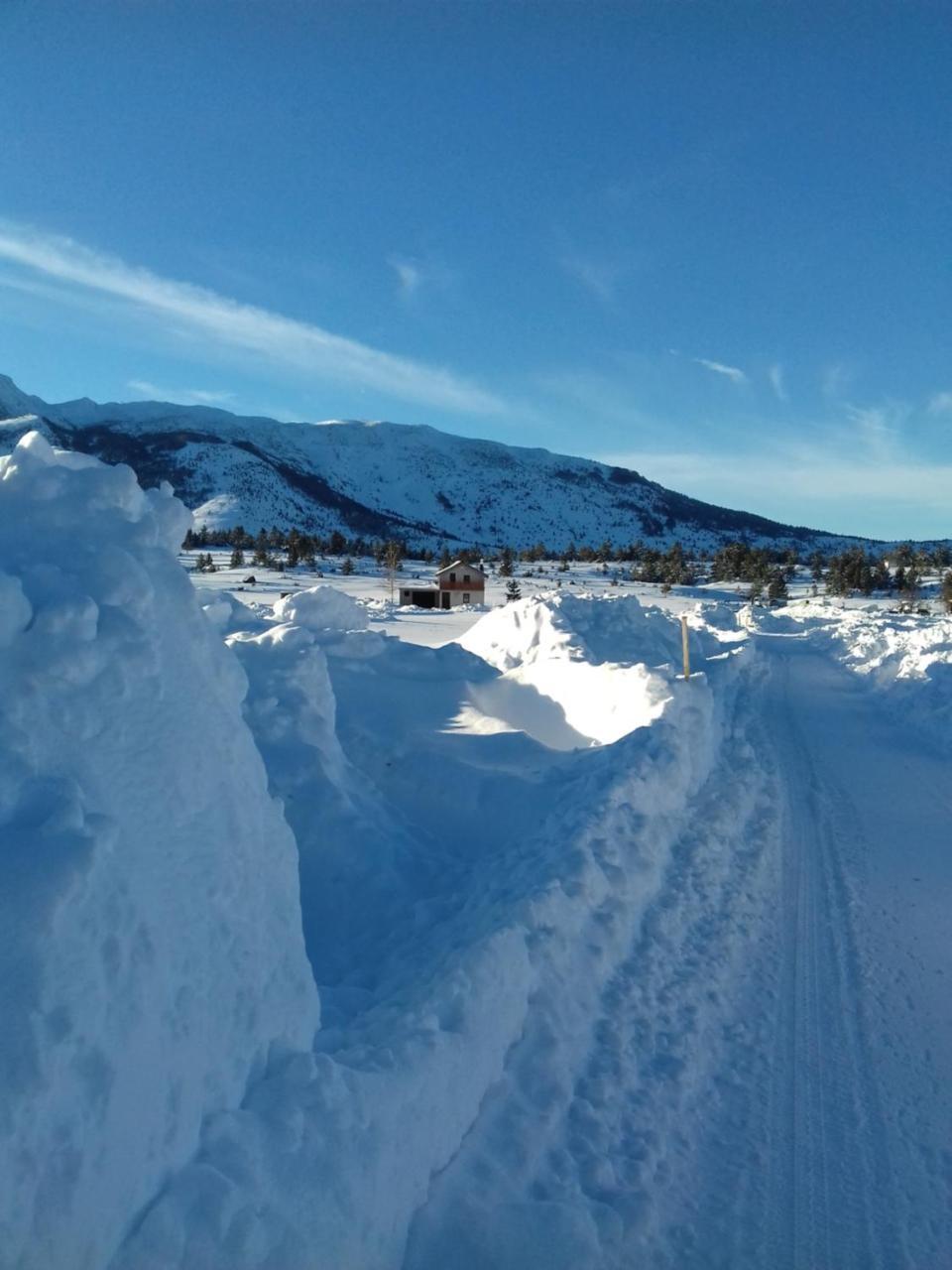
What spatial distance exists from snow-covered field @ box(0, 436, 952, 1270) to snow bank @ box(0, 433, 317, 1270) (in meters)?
0.02

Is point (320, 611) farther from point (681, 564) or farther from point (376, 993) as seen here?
point (681, 564)

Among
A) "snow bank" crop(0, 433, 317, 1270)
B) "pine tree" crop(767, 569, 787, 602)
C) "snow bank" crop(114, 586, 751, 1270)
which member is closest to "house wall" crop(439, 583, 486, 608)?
"pine tree" crop(767, 569, 787, 602)

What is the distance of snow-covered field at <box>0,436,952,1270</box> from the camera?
118 inches

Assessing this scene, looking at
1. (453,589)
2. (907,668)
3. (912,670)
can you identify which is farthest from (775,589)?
(912,670)

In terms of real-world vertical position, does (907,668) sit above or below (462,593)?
above

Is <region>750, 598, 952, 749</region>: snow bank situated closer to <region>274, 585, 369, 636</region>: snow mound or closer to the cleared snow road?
the cleared snow road

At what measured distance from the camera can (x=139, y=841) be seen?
3748 millimetres

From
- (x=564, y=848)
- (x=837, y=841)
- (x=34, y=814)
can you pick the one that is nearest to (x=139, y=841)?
(x=34, y=814)

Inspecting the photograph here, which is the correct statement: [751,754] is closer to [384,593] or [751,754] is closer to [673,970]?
[673,970]

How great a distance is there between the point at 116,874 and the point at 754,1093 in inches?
164

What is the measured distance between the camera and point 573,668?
14312 mm

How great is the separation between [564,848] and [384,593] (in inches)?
2037

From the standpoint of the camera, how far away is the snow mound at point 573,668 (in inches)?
473

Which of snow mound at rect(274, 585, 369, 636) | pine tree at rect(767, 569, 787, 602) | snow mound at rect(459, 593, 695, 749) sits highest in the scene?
pine tree at rect(767, 569, 787, 602)
